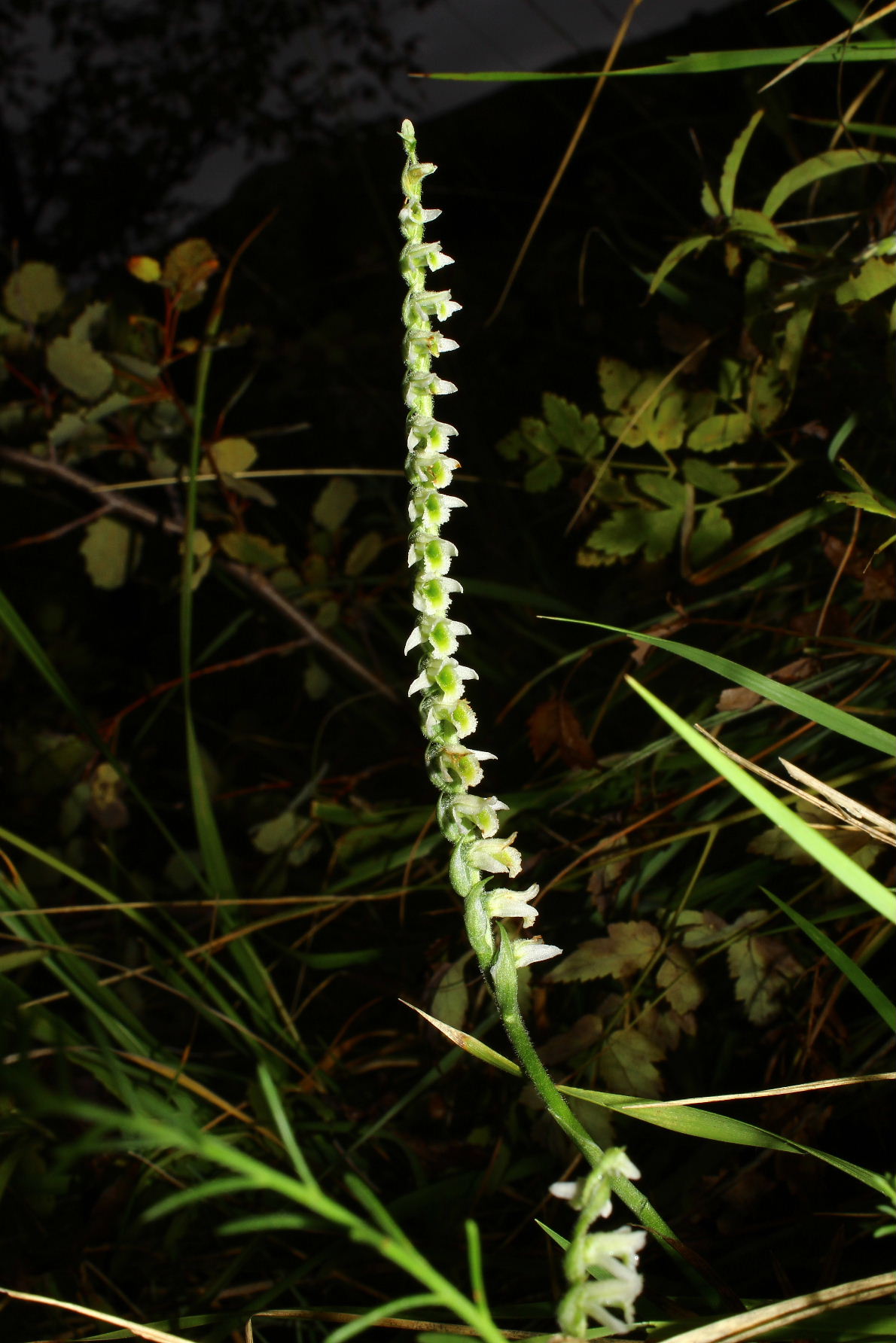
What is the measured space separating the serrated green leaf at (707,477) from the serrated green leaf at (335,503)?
2.59 ft

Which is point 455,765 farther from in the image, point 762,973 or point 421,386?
Result: point 762,973

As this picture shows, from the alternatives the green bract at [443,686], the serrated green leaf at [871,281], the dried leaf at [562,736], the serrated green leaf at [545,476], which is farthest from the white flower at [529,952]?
the serrated green leaf at [545,476]

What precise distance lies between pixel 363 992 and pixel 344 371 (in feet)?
5.88

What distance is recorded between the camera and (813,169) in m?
1.26

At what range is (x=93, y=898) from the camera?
2023mm

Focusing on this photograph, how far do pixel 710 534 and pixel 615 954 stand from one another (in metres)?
0.65

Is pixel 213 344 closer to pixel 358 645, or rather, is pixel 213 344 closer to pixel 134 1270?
pixel 358 645

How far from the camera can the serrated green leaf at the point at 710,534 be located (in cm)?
136

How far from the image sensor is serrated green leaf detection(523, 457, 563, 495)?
1.49 meters

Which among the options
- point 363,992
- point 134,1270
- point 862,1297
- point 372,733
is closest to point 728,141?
point 372,733

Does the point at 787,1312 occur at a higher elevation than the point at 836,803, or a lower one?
lower

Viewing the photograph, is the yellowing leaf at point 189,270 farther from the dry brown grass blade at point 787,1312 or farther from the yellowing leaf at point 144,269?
the dry brown grass blade at point 787,1312

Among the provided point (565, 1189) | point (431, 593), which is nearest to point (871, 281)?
point (431, 593)

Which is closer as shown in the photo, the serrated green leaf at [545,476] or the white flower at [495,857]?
the white flower at [495,857]
